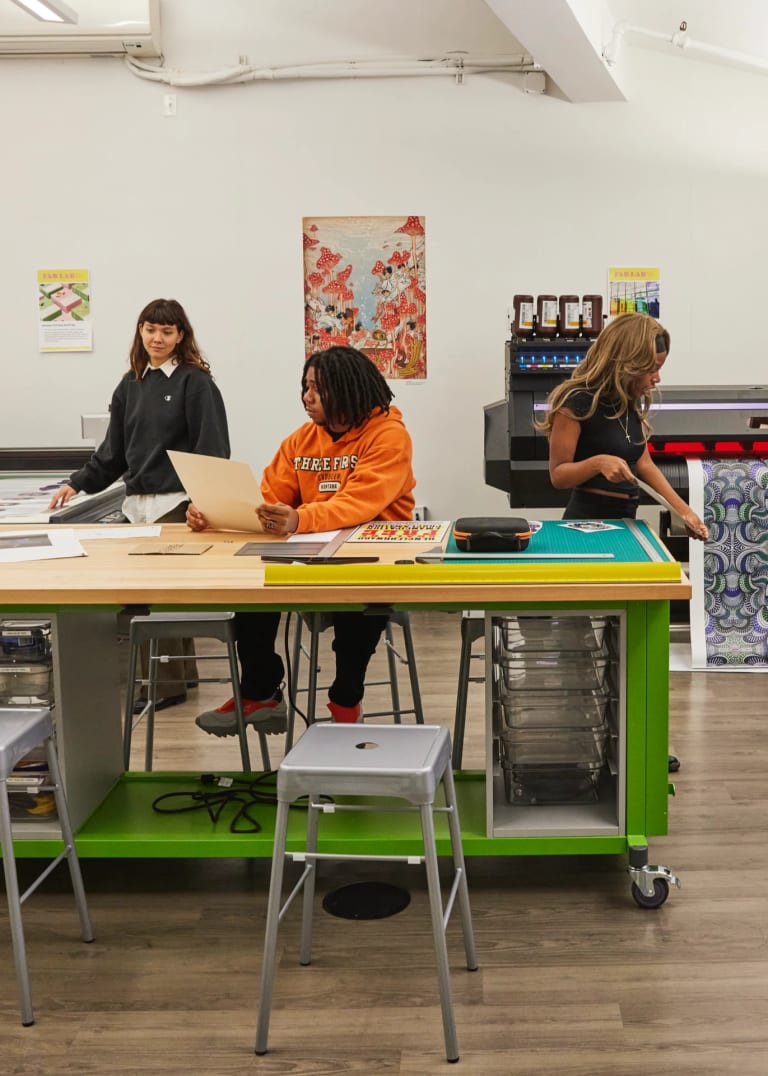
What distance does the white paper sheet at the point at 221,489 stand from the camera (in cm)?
284

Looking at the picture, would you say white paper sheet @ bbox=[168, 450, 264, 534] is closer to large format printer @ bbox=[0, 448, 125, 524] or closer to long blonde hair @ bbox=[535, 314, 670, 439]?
large format printer @ bbox=[0, 448, 125, 524]

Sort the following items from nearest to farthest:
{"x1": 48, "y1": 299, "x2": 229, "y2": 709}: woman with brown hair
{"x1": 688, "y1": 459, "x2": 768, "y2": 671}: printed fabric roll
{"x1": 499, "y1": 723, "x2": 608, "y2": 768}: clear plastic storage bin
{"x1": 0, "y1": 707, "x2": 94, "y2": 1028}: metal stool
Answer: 1. {"x1": 0, "y1": 707, "x2": 94, "y2": 1028}: metal stool
2. {"x1": 499, "y1": 723, "x2": 608, "y2": 768}: clear plastic storage bin
3. {"x1": 48, "y1": 299, "x2": 229, "y2": 709}: woman with brown hair
4. {"x1": 688, "y1": 459, "x2": 768, "y2": 671}: printed fabric roll

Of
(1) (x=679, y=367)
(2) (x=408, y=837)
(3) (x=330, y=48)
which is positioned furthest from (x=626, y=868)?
(3) (x=330, y=48)

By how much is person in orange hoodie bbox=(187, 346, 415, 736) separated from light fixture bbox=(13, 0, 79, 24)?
2.70m

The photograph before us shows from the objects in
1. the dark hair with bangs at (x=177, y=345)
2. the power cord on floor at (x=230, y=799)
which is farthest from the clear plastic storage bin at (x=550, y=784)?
the dark hair with bangs at (x=177, y=345)

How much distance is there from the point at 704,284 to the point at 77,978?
453 cm

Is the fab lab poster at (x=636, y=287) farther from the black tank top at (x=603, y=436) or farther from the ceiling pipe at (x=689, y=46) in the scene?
the black tank top at (x=603, y=436)

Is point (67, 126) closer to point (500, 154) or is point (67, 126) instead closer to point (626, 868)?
point (500, 154)

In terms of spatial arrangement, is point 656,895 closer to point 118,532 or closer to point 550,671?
point 550,671

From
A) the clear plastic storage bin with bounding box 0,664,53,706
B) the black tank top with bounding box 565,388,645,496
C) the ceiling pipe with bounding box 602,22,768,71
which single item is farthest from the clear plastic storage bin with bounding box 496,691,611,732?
the ceiling pipe with bounding box 602,22,768,71

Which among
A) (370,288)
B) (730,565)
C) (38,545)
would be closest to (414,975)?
(38,545)

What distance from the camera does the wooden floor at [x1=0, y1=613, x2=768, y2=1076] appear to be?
79.7 inches

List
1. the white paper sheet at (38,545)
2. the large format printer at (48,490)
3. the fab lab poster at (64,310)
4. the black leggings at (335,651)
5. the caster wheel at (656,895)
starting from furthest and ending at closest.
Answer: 1. the fab lab poster at (64,310)
2. the large format printer at (48,490)
3. the black leggings at (335,651)
4. the white paper sheet at (38,545)
5. the caster wheel at (656,895)

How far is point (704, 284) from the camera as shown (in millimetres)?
5680
